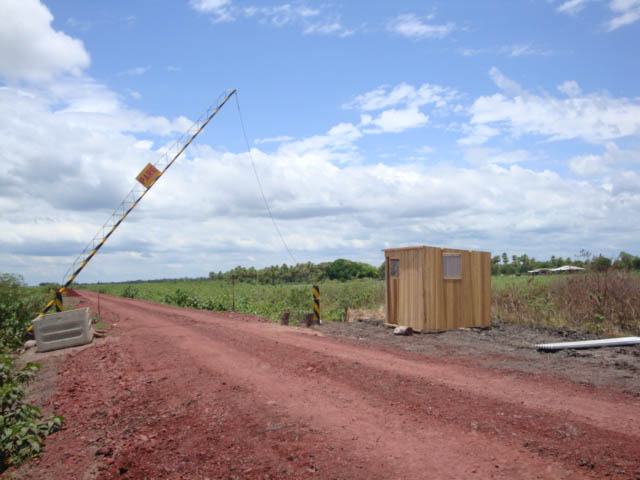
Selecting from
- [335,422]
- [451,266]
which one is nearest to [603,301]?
[451,266]

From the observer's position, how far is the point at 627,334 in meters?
13.7

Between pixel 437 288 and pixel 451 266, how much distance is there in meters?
0.89

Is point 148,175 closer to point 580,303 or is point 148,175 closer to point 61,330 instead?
point 61,330

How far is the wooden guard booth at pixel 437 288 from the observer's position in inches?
571

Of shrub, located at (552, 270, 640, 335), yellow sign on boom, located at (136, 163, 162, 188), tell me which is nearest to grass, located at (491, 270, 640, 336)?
shrub, located at (552, 270, 640, 335)

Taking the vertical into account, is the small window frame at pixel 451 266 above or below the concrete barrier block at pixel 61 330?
above

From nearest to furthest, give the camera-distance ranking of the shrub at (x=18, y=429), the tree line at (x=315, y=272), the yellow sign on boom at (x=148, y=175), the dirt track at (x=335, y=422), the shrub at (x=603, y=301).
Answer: the dirt track at (x=335, y=422) < the shrub at (x=18, y=429) < the shrub at (x=603, y=301) < the yellow sign on boom at (x=148, y=175) < the tree line at (x=315, y=272)

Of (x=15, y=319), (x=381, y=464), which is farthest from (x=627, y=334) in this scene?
(x=15, y=319)

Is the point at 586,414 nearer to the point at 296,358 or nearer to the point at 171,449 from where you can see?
the point at 171,449

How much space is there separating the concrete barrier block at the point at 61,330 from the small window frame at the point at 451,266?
34.2 ft

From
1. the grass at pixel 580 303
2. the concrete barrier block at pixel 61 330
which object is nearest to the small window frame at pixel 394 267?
the grass at pixel 580 303

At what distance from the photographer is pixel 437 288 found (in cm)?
1445

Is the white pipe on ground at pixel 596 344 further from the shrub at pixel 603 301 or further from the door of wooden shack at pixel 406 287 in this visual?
the door of wooden shack at pixel 406 287

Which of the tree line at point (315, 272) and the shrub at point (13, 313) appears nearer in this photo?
the shrub at point (13, 313)
